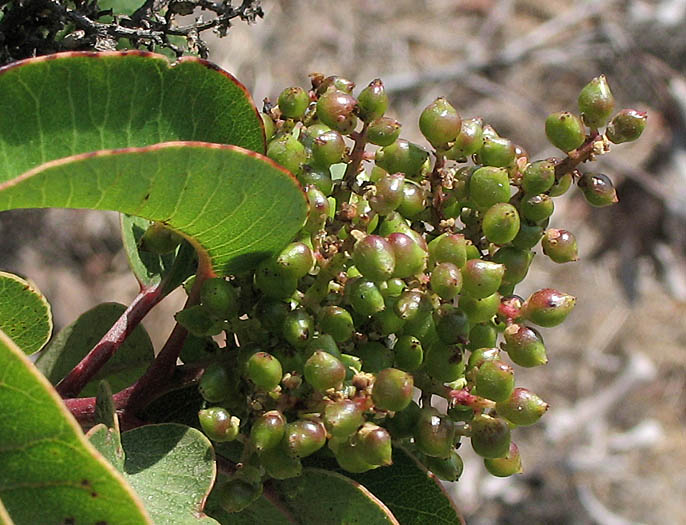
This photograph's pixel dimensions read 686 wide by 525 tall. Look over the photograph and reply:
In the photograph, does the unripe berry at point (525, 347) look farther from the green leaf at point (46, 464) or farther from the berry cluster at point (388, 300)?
the green leaf at point (46, 464)

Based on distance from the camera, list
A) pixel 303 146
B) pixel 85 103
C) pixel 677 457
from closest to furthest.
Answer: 1. pixel 85 103
2. pixel 303 146
3. pixel 677 457

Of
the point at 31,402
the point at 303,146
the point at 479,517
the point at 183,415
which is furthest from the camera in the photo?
the point at 479,517

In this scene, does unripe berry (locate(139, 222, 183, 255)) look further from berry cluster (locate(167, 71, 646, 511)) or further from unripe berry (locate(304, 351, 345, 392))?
unripe berry (locate(304, 351, 345, 392))

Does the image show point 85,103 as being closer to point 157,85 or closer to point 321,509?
point 157,85

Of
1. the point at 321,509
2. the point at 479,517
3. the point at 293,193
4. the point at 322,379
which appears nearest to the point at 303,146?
the point at 293,193

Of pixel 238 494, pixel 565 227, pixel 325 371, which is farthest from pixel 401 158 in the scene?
pixel 565 227

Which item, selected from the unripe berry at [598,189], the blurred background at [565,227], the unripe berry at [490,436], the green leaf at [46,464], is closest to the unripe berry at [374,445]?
the unripe berry at [490,436]

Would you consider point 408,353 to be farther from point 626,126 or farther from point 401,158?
point 626,126

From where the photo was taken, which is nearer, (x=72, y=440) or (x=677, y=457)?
(x=72, y=440)
